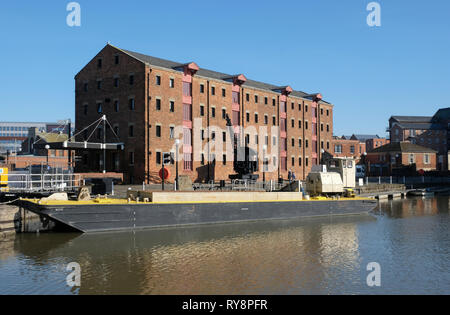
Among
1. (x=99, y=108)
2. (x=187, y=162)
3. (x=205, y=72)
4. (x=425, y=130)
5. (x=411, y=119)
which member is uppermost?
(x=411, y=119)

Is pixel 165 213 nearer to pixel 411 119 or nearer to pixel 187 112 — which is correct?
pixel 187 112

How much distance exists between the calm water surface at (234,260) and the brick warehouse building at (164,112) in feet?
74.4

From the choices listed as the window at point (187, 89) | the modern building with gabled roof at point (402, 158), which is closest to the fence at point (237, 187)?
the window at point (187, 89)

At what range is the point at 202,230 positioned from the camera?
26.4 m

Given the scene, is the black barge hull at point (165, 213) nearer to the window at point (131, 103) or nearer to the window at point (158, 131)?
the window at point (158, 131)

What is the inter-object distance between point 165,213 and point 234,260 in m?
8.47

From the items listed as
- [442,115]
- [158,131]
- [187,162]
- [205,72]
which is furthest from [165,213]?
[442,115]

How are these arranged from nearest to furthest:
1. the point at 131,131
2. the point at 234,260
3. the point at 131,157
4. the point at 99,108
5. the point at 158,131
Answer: the point at 234,260 < the point at 131,157 < the point at 158,131 < the point at 131,131 < the point at 99,108

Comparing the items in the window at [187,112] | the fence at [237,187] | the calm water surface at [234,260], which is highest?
the window at [187,112]

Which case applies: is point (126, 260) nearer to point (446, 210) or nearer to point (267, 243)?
point (267, 243)

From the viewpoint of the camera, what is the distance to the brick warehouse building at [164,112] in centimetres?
4706

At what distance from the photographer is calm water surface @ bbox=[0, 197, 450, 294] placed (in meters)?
14.8

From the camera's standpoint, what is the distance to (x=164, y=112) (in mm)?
48500
